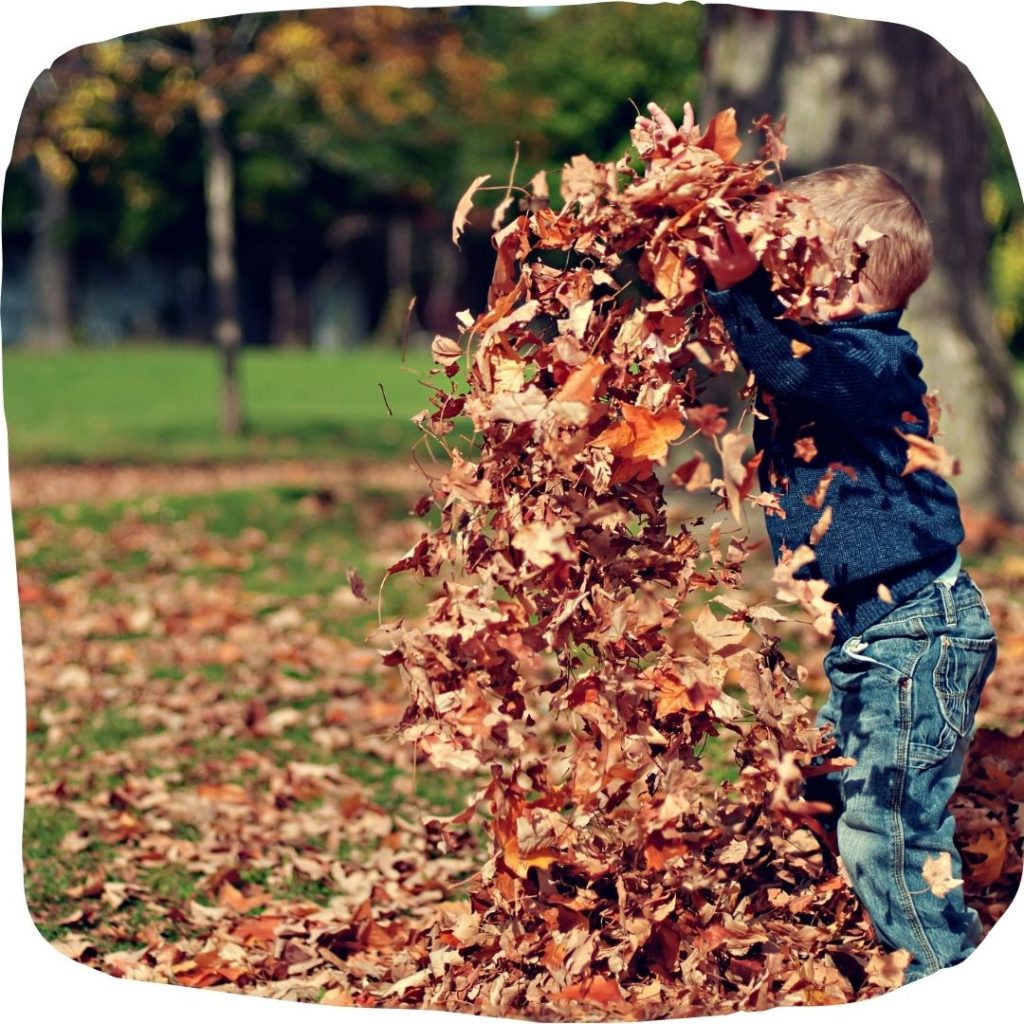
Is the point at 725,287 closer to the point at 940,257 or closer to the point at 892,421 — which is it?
the point at 892,421

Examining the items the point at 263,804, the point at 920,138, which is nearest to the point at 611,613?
the point at 263,804

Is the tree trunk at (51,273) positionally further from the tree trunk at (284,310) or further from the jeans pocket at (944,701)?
the jeans pocket at (944,701)

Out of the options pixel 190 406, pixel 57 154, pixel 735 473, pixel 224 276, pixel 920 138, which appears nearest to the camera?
pixel 735 473

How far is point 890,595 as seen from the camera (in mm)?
3186

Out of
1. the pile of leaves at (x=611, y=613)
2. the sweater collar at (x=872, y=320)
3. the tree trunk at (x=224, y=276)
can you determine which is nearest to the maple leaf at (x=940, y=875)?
the pile of leaves at (x=611, y=613)

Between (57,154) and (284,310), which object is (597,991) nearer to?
(57,154)

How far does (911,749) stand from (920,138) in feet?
21.1

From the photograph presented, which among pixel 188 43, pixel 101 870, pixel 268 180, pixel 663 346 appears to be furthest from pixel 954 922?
pixel 268 180

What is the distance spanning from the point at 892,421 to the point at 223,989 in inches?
84.1

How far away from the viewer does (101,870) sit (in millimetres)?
4391

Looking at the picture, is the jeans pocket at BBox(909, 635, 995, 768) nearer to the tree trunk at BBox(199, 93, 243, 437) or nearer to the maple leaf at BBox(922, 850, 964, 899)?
the maple leaf at BBox(922, 850, 964, 899)

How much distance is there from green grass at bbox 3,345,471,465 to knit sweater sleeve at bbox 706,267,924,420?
17.6 ft

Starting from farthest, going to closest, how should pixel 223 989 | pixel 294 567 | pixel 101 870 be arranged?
pixel 294 567 < pixel 101 870 < pixel 223 989

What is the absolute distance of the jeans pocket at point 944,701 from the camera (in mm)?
3139
